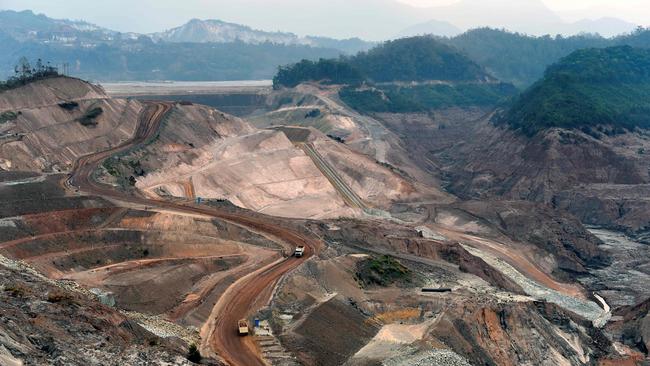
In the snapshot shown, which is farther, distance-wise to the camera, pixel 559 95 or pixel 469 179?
pixel 559 95

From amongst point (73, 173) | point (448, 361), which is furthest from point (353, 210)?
point (448, 361)

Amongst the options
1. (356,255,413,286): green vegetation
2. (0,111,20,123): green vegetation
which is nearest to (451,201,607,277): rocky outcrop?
(356,255,413,286): green vegetation

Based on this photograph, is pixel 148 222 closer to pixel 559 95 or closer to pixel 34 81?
pixel 34 81

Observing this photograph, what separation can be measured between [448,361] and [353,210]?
60.8 m

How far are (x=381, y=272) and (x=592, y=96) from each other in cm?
11446

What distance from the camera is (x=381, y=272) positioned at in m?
60.9

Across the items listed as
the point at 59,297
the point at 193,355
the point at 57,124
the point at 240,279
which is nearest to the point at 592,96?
the point at 57,124

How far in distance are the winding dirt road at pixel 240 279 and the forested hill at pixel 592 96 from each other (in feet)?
290

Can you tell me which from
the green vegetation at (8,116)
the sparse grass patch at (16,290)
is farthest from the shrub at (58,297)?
the green vegetation at (8,116)

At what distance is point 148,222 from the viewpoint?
6744 cm

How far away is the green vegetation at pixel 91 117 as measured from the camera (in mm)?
103500

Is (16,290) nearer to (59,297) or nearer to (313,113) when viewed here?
(59,297)

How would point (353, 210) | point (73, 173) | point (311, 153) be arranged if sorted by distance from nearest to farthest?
point (73, 173), point (353, 210), point (311, 153)

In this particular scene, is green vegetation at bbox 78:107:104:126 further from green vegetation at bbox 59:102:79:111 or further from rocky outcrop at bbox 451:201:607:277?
rocky outcrop at bbox 451:201:607:277
